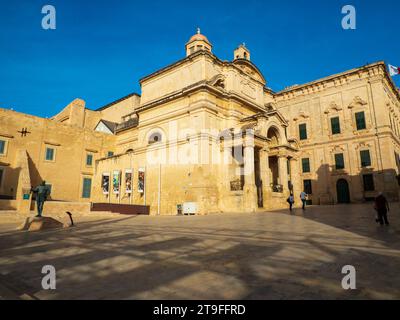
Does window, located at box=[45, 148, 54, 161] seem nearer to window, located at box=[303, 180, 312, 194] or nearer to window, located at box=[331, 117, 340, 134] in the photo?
window, located at box=[303, 180, 312, 194]

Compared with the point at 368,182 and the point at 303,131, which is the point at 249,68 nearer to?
the point at 303,131

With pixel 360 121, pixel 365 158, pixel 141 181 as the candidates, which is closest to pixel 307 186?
pixel 365 158

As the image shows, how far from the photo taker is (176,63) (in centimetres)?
2658

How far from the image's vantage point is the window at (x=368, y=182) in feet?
93.2

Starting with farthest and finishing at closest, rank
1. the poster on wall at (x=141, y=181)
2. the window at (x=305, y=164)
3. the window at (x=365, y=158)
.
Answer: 1. the window at (x=305, y=164)
2. the window at (x=365, y=158)
3. the poster on wall at (x=141, y=181)

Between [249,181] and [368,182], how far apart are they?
1723cm

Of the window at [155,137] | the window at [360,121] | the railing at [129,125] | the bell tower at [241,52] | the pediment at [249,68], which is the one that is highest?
the bell tower at [241,52]

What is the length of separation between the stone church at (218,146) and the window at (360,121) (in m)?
0.10

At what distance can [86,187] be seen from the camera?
32.0 m

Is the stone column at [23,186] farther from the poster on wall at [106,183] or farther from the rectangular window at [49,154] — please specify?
the poster on wall at [106,183]

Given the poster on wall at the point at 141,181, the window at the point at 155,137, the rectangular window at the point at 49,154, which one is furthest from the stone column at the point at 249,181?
the rectangular window at the point at 49,154

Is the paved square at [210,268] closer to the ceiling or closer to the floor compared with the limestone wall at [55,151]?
closer to the floor

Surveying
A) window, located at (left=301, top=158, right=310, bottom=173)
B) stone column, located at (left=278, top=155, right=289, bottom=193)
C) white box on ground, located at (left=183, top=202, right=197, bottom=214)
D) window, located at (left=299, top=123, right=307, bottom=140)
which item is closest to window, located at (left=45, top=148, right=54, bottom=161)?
white box on ground, located at (left=183, top=202, right=197, bottom=214)
